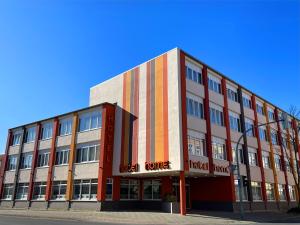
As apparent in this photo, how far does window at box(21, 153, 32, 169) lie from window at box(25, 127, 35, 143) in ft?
6.24

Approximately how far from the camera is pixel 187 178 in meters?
32.7

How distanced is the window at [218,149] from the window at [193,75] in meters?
6.20

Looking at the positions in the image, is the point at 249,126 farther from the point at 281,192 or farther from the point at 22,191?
the point at 22,191

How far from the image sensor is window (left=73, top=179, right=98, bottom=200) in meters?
29.4

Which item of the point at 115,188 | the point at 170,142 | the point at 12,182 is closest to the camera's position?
the point at 170,142

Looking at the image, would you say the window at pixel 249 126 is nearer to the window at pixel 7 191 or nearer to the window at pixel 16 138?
the window at pixel 16 138

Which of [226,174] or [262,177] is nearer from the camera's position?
[226,174]

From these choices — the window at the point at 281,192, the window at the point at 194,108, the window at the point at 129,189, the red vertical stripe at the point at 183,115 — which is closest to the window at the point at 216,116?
the window at the point at 194,108

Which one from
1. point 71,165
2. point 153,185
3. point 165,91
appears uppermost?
point 165,91

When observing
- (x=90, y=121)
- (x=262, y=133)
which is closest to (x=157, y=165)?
(x=90, y=121)

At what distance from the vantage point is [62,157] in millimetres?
34062

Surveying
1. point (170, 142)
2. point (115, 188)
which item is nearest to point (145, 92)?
point (170, 142)

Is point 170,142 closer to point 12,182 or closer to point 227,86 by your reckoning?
point 227,86

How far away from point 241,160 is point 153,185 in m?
10.1
